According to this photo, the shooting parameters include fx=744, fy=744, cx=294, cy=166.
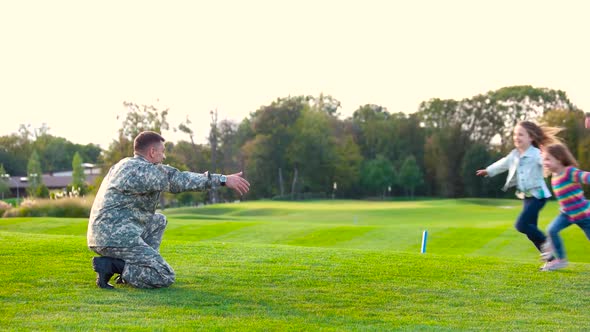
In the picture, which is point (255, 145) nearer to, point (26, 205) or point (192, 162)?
point (192, 162)

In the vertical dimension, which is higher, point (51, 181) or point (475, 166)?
point (475, 166)

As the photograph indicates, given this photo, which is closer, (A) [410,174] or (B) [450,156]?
(A) [410,174]

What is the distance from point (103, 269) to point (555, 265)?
246 inches

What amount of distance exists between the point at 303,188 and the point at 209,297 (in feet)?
295

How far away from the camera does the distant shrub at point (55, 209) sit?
34.0 metres

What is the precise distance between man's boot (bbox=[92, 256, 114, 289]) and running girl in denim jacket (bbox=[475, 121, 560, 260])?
524cm

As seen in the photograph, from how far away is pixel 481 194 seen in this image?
88875 millimetres

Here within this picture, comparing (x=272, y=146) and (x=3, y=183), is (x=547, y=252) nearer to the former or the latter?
(x=272, y=146)

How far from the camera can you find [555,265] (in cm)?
1059

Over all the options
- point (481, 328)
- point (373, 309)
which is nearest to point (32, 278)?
point (373, 309)

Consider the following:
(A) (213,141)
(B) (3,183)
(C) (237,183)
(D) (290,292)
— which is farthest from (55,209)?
(B) (3,183)

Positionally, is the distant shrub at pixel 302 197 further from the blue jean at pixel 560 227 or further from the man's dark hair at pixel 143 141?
the man's dark hair at pixel 143 141

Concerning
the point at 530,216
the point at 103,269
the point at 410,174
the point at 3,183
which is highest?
the point at 410,174

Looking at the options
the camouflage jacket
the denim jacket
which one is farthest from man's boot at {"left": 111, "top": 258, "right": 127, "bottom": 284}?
the denim jacket
